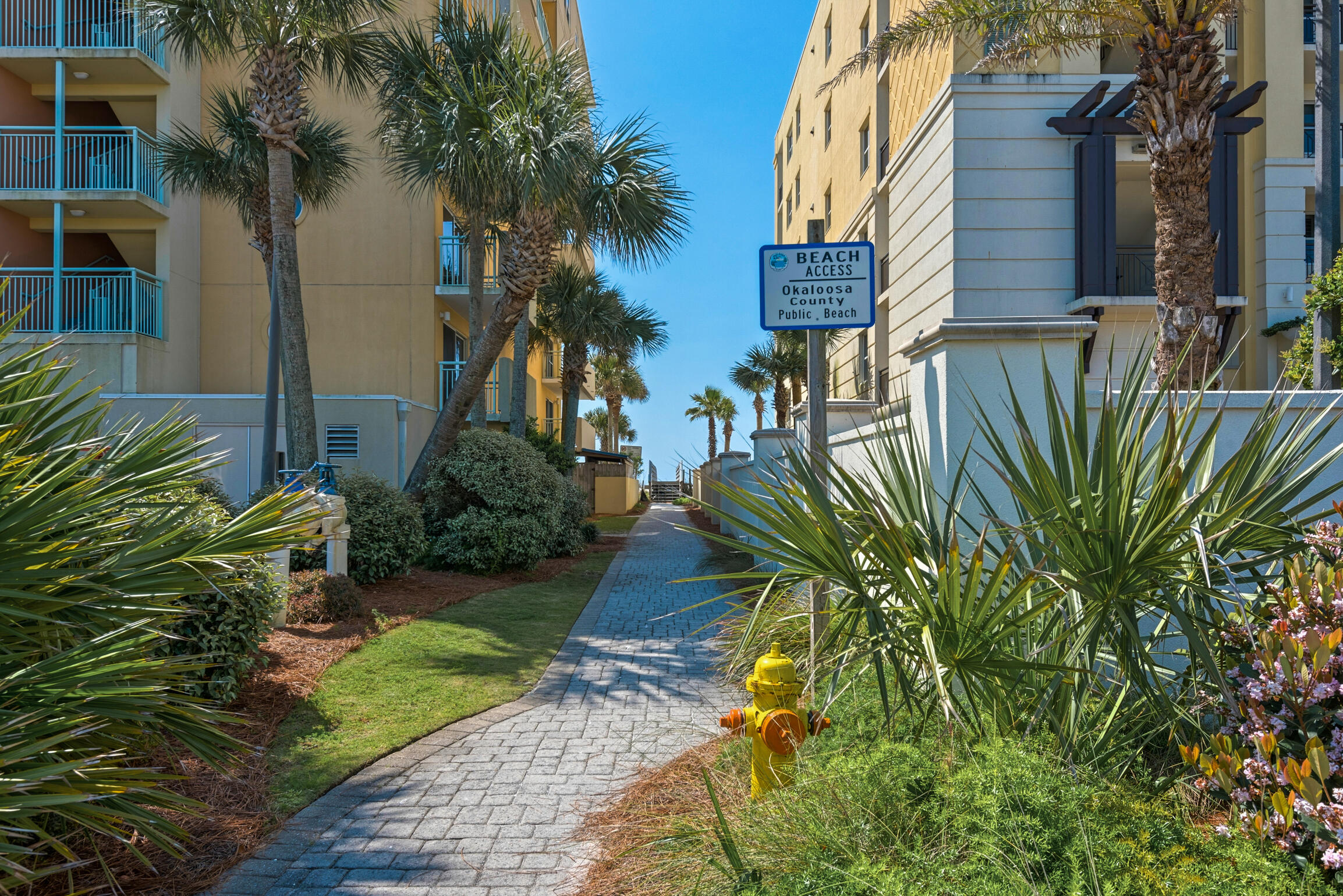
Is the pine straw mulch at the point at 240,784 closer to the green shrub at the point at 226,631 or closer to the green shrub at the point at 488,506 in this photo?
the green shrub at the point at 226,631

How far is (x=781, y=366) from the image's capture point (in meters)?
34.8

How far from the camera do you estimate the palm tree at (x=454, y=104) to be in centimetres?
1201

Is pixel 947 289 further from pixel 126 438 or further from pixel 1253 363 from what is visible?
pixel 126 438

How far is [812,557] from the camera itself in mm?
3352

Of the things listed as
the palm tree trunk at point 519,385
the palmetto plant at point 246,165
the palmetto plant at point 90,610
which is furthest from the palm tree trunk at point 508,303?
the palmetto plant at point 90,610

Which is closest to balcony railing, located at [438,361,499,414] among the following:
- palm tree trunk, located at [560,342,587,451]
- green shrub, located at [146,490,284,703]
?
palm tree trunk, located at [560,342,587,451]

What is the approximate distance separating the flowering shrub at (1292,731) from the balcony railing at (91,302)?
19163mm

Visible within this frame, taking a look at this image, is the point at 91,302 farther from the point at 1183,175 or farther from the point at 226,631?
the point at 1183,175

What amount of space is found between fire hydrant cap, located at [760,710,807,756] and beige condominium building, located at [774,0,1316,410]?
→ 9.33 m

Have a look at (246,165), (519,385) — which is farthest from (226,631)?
(519,385)

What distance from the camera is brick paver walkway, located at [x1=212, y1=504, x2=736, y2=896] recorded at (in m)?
3.51

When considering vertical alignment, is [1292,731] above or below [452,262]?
below

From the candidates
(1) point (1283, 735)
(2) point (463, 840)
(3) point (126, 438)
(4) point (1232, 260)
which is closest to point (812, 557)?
(1) point (1283, 735)

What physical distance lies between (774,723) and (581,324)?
2187 centimetres
